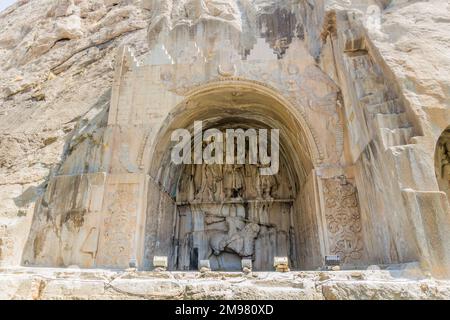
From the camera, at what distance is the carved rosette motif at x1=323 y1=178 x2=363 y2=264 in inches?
302

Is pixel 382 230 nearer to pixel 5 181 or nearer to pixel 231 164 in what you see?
pixel 231 164

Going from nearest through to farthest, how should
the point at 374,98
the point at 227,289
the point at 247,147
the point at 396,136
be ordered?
1. the point at 227,289
2. the point at 396,136
3. the point at 374,98
4. the point at 247,147

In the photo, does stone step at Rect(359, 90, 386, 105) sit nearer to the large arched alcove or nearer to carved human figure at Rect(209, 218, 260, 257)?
the large arched alcove

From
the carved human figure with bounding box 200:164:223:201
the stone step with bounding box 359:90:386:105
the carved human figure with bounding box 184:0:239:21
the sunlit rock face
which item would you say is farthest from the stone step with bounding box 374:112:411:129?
the carved human figure with bounding box 184:0:239:21

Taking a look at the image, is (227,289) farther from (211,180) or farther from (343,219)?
(211,180)

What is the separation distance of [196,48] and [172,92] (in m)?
1.84

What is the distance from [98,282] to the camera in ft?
14.9

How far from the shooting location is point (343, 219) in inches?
313

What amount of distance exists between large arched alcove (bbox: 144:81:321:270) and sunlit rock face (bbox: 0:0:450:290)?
0.06m

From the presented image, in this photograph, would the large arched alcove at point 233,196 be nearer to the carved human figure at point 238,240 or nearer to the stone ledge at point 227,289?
the carved human figure at point 238,240

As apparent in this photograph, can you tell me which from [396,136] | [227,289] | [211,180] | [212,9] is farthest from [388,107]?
[212,9]

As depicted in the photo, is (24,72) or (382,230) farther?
(24,72)

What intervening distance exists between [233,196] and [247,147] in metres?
2.10

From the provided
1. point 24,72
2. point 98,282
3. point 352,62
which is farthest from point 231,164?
point 24,72
